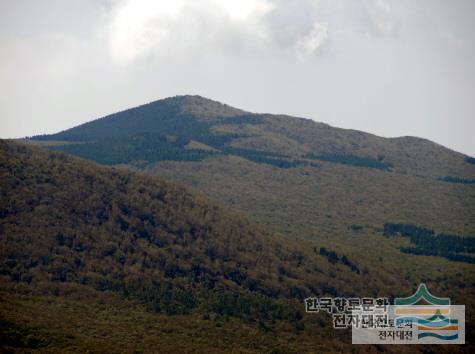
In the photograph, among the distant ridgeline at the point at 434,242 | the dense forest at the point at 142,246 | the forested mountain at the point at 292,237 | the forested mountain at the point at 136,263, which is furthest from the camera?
the distant ridgeline at the point at 434,242

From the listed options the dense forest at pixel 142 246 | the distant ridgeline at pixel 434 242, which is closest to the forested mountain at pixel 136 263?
the dense forest at pixel 142 246

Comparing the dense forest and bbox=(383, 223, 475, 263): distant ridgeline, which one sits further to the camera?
bbox=(383, 223, 475, 263): distant ridgeline

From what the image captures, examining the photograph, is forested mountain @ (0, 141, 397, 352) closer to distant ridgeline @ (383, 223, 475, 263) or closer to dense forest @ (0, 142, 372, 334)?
dense forest @ (0, 142, 372, 334)

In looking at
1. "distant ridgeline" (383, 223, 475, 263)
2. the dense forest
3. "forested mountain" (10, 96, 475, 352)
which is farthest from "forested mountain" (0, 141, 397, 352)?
"distant ridgeline" (383, 223, 475, 263)

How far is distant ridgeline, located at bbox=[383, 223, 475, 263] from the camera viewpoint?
13600 cm

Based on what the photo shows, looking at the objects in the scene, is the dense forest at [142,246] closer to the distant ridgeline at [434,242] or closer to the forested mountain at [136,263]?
the forested mountain at [136,263]

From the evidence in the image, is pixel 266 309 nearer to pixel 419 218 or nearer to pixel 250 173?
pixel 419 218

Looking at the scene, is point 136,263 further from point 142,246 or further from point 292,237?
point 292,237

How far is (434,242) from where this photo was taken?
144 meters

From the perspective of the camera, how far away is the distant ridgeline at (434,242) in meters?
136

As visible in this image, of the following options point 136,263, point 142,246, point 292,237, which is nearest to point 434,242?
point 292,237

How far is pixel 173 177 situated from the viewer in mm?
174875

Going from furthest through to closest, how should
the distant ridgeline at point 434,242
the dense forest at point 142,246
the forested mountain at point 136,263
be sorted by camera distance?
the distant ridgeline at point 434,242, the dense forest at point 142,246, the forested mountain at point 136,263

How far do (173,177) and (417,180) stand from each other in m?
→ 80.9
